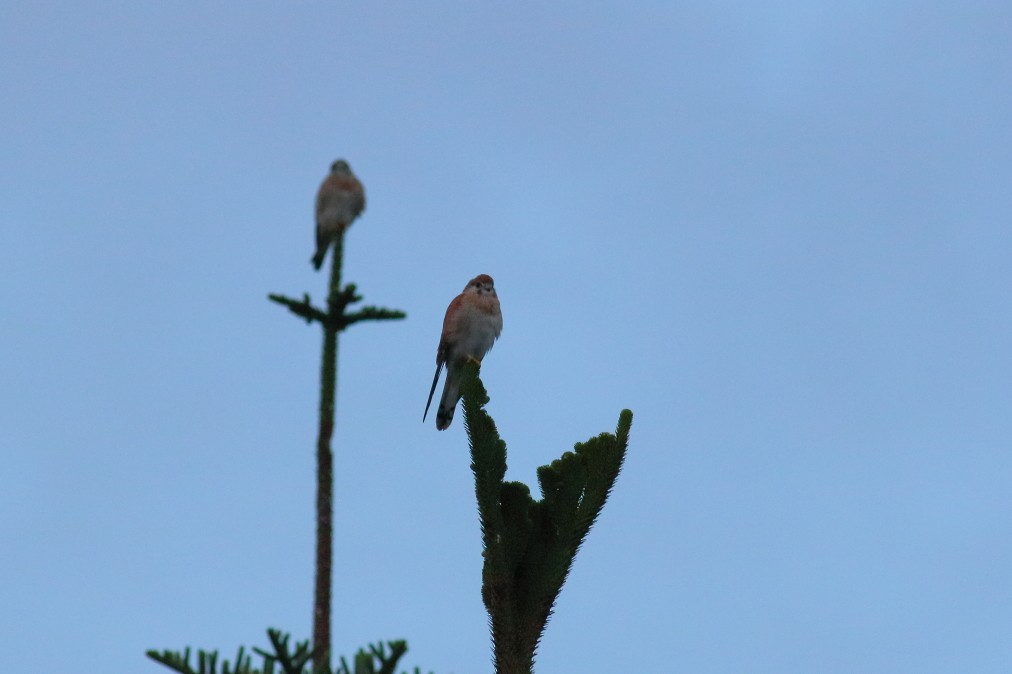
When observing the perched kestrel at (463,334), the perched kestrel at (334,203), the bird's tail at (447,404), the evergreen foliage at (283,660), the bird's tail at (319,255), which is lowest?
the evergreen foliage at (283,660)

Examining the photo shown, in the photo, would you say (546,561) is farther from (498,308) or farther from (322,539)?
(498,308)

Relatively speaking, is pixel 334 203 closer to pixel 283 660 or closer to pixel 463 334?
pixel 463 334

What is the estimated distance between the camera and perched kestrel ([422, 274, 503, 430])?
28.7 ft

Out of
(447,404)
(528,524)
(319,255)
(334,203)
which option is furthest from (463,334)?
(528,524)

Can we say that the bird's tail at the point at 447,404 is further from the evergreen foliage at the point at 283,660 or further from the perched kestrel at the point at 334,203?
the evergreen foliage at the point at 283,660

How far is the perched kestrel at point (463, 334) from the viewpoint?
8.73m

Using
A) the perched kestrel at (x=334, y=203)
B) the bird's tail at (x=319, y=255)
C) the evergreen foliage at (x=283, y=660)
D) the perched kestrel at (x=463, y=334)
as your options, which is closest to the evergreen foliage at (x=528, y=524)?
the evergreen foliage at (x=283, y=660)

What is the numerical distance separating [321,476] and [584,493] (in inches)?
39.3

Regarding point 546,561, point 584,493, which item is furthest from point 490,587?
point 584,493

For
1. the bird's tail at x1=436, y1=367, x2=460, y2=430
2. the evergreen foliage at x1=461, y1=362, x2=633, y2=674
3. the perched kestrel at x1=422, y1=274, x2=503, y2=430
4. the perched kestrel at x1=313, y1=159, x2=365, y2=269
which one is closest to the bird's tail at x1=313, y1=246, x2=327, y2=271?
the perched kestrel at x1=313, y1=159, x2=365, y2=269

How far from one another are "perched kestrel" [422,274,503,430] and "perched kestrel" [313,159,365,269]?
2395 millimetres

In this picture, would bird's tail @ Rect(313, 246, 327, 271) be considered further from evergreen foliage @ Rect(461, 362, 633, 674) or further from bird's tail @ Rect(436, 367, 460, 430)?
evergreen foliage @ Rect(461, 362, 633, 674)

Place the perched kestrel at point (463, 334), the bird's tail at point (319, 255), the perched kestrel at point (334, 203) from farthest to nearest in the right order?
the bird's tail at point (319, 255) → the perched kestrel at point (334, 203) → the perched kestrel at point (463, 334)

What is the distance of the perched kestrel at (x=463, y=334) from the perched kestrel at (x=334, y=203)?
2.39m
